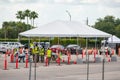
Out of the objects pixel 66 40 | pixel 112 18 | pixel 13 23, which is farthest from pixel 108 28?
pixel 66 40

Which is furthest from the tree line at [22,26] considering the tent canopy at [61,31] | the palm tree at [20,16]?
the tent canopy at [61,31]

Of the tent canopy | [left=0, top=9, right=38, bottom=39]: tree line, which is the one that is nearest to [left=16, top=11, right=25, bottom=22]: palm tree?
[left=0, top=9, right=38, bottom=39]: tree line

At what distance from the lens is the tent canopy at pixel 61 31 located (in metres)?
34.8

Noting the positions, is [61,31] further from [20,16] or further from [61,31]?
[20,16]

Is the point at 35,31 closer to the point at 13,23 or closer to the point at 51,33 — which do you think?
the point at 51,33

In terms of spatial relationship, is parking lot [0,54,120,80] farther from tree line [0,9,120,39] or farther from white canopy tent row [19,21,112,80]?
tree line [0,9,120,39]

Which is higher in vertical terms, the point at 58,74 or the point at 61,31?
the point at 61,31

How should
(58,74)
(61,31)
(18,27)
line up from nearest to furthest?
(58,74), (61,31), (18,27)

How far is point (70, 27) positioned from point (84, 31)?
1.40 meters

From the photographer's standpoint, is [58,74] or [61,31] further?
[61,31]

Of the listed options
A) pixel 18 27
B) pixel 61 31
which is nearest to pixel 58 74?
pixel 61 31

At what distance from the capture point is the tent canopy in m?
34.8

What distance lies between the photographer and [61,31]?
3506cm

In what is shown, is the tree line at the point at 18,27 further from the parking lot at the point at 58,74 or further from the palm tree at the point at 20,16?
the parking lot at the point at 58,74
